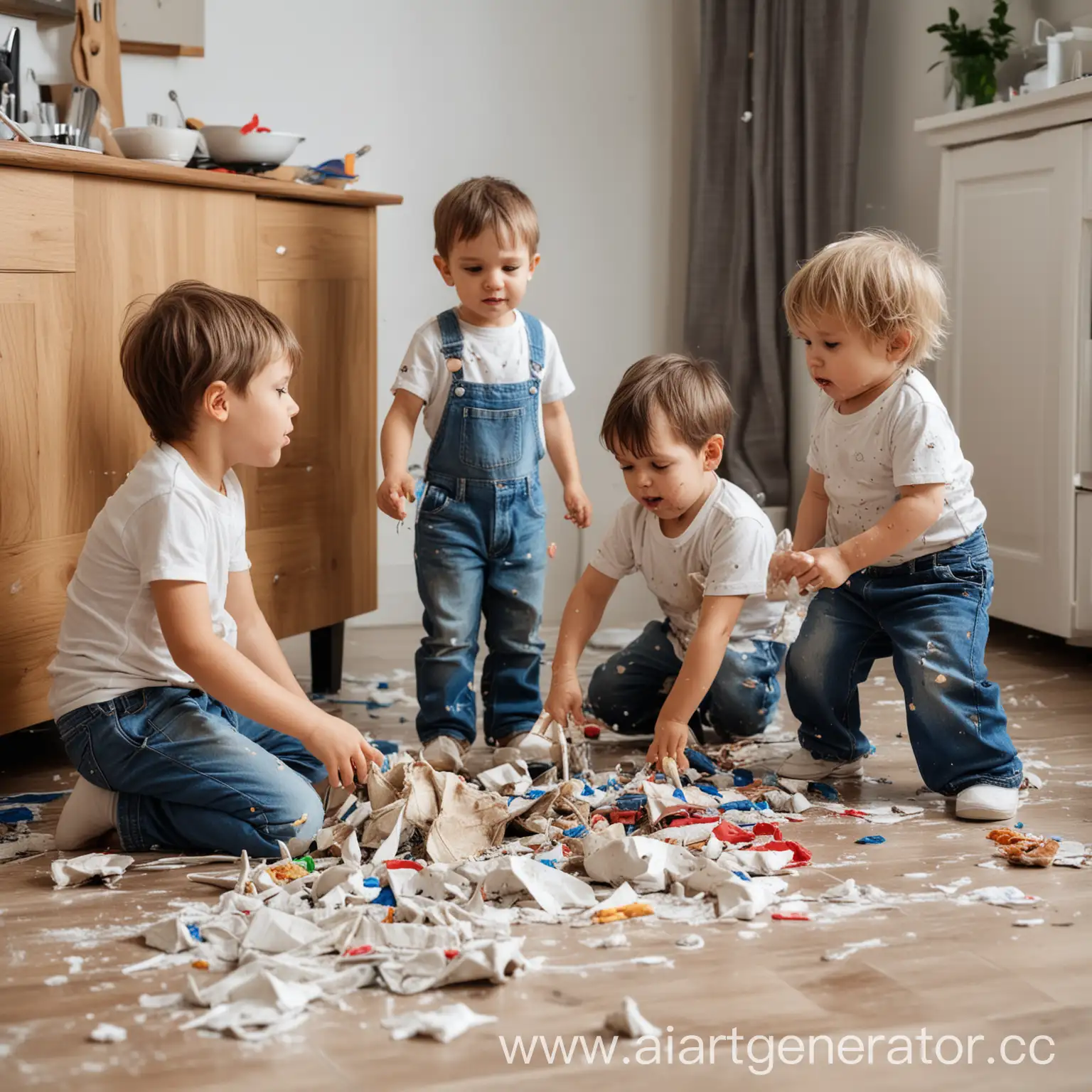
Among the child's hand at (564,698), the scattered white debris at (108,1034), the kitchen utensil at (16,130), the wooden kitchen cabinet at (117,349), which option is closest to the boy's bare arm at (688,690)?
the child's hand at (564,698)

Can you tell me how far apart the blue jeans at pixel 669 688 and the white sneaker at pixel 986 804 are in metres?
0.44

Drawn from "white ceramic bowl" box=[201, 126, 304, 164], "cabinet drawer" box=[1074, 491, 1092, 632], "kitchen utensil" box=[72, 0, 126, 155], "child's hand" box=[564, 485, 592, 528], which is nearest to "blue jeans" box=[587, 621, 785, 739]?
"child's hand" box=[564, 485, 592, 528]

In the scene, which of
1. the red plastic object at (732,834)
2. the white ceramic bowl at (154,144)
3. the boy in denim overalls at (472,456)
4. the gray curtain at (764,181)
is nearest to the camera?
the red plastic object at (732,834)

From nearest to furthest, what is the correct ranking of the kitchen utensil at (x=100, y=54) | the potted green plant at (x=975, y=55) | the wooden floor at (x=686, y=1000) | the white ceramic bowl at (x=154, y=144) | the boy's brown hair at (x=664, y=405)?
the wooden floor at (x=686, y=1000) < the boy's brown hair at (x=664, y=405) < the white ceramic bowl at (x=154, y=144) < the kitchen utensil at (x=100, y=54) < the potted green plant at (x=975, y=55)

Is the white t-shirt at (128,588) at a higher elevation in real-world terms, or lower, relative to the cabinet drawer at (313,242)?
lower

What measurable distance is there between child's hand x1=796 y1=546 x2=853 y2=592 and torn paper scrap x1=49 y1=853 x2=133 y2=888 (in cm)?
89

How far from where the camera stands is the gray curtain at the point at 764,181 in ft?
9.92

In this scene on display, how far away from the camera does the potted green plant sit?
2793 millimetres

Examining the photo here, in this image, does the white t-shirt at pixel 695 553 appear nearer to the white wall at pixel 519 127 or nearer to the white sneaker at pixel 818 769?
the white sneaker at pixel 818 769

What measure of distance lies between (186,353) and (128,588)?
0.29 metres

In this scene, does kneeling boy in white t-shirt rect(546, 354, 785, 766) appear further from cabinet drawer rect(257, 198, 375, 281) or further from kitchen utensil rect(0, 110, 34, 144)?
kitchen utensil rect(0, 110, 34, 144)

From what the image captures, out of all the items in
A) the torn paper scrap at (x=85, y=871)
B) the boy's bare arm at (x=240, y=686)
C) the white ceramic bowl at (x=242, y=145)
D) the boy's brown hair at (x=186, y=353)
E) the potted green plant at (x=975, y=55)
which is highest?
the potted green plant at (x=975, y=55)

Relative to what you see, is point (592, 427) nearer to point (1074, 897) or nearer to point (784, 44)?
point (784, 44)

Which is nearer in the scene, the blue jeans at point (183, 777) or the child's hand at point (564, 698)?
the blue jeans at point (183, 777)
